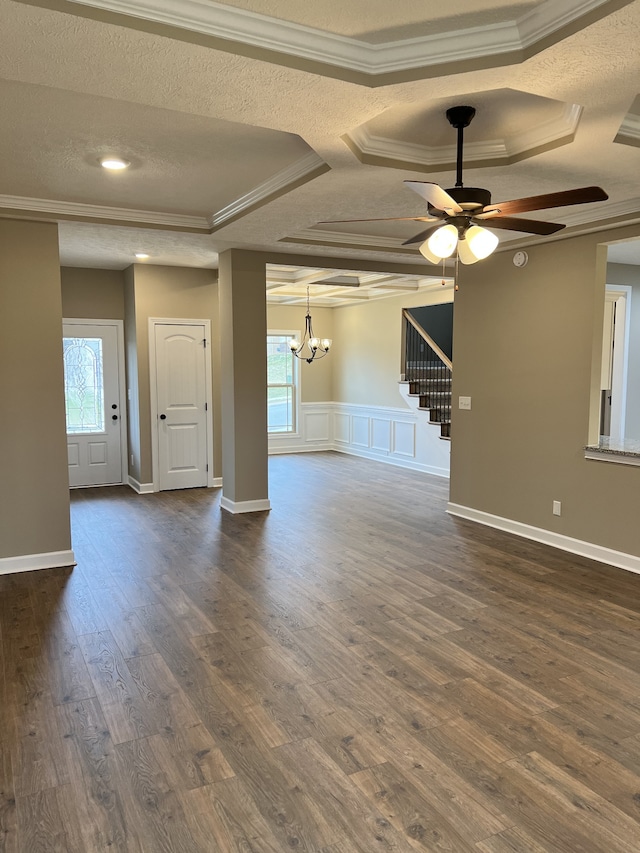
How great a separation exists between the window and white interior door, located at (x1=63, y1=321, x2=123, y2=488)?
354 centimetres

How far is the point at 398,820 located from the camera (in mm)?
2102

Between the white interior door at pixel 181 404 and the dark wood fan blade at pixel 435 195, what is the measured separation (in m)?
5.16

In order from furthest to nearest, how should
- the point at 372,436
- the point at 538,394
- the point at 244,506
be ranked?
the point at 372,436, the point at 244,506, the point at 538,394

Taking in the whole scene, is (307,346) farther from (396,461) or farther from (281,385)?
(396,461)

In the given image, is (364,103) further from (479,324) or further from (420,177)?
(479,324)

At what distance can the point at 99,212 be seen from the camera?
4.72 metres

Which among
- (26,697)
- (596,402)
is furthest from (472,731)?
(596,402)

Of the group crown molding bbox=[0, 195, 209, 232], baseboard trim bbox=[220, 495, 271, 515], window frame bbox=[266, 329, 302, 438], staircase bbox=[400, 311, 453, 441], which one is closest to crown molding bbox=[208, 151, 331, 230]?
crown molding bbox=[0, 195, 209, 232]

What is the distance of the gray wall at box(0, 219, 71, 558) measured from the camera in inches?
179

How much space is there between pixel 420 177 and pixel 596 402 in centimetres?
249

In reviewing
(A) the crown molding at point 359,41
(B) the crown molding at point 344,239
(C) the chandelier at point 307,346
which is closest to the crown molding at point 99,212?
(B) the crown molding at point 344,239

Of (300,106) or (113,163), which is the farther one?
(113,163)

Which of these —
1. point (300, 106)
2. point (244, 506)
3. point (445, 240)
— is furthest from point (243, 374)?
point (300, 106)

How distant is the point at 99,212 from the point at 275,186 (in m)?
1.57
